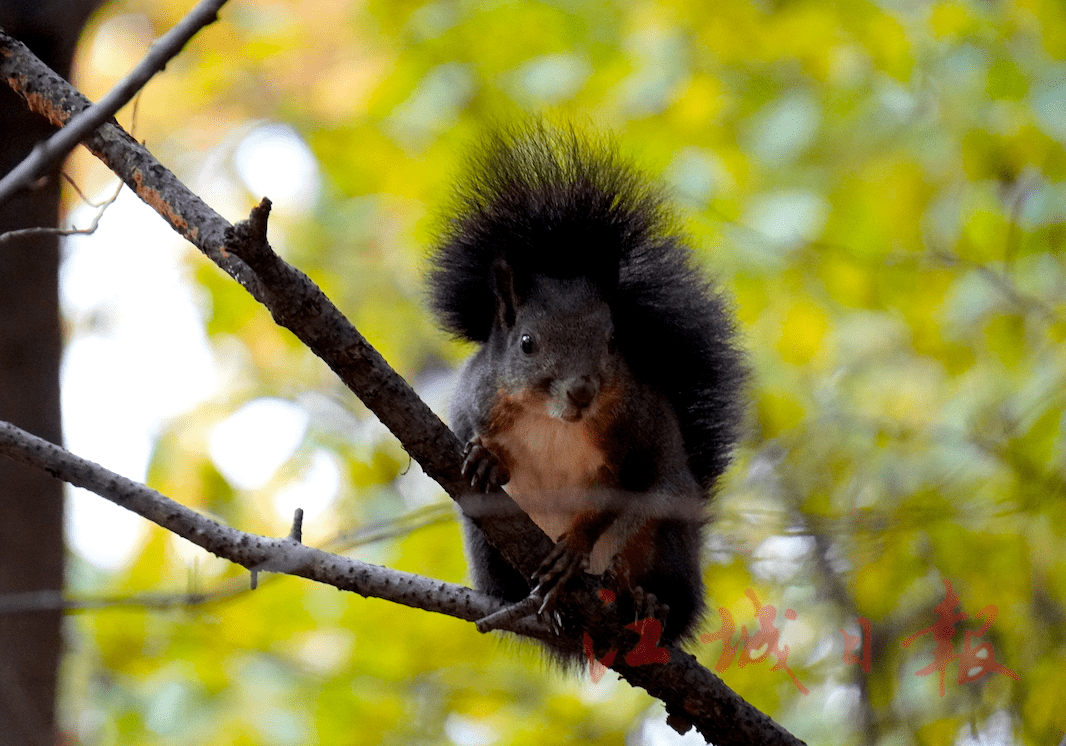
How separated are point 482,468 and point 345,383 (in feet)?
1.73

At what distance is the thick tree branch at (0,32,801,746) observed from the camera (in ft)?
4.83

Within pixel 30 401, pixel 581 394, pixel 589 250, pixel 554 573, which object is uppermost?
pixel 589 250

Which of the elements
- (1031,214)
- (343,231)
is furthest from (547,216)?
(343,231)

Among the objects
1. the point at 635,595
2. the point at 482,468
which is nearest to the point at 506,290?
the point at 482,468

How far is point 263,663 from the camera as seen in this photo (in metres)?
3.83

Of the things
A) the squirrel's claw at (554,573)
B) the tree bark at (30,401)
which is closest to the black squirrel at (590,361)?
the squirrel's claw at (554,573)

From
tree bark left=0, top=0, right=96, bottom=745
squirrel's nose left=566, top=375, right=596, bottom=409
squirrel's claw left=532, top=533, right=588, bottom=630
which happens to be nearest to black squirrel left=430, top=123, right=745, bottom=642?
squirrel's nose left=566, top=375, right=596, bottom=409

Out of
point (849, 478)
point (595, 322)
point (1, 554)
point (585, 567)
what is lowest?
point (585, 567)

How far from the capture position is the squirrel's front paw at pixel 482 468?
1960mm

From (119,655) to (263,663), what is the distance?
520mm

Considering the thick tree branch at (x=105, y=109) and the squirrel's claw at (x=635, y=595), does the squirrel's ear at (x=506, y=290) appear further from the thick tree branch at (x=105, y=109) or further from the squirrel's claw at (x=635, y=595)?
the thick tree branch at (x=105, y=109)

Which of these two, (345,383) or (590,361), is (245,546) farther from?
A: (590,361)

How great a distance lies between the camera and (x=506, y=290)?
2469 millimetres

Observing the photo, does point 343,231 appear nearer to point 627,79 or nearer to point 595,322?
point 627,79
